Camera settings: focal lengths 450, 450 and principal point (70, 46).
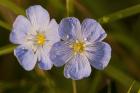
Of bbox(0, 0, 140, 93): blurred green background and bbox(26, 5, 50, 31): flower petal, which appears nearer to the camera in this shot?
bbox(26, 5, 50, 31): flower petal

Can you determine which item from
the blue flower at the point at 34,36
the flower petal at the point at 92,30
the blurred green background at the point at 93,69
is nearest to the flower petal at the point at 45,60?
the blue flower at the point at 34,36

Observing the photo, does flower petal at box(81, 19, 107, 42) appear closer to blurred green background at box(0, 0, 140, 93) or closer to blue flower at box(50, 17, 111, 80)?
blue flower at box(50, 17, 111, 80)

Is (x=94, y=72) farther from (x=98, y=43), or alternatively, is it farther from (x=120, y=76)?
(x=98, y=43)

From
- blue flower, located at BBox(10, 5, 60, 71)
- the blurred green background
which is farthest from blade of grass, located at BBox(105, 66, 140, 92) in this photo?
blue flower, located at BBox(10, 5, 60, 71)

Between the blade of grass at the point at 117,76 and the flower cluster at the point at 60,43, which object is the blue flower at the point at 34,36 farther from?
the blade of grass at the point at 117,76

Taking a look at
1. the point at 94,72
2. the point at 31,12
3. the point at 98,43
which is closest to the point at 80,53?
the point at 98,43

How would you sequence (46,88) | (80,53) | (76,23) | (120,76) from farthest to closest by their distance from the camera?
(46,88) → (120,76) → (80,53) → (76,23)
